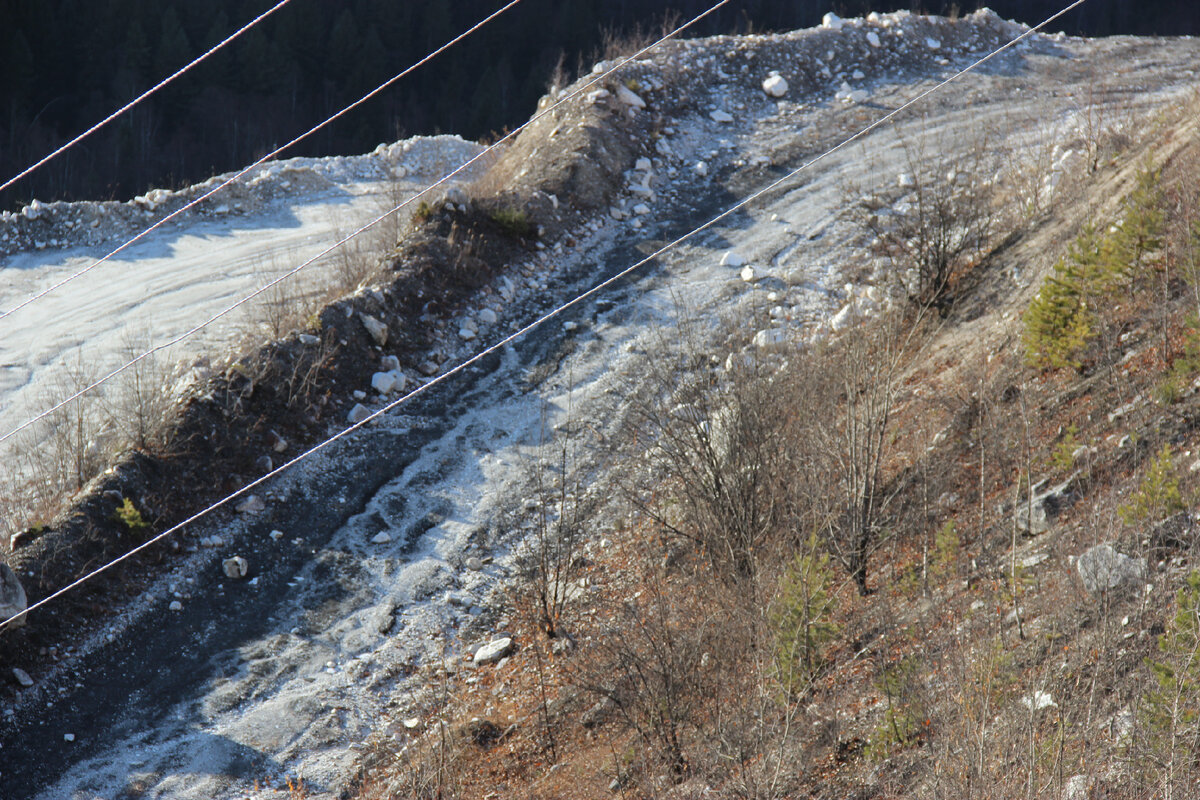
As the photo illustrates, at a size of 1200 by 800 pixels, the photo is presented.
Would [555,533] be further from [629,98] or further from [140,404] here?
[629,98]

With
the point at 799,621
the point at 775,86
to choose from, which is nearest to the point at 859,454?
the point at 799,621

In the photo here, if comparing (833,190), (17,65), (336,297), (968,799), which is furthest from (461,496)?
(17,65)

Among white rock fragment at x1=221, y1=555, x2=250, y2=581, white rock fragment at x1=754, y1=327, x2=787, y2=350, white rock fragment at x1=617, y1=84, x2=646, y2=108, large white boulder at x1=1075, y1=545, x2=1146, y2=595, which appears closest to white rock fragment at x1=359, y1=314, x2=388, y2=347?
white rock fragment at x1=221, y1=555, x2=250, y2=581

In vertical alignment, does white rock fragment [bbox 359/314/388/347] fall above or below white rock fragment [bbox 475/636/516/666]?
above

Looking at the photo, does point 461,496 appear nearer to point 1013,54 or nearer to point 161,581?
point 161,581

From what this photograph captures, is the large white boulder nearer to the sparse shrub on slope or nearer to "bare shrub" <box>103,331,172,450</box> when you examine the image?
the sparse shrub on slope

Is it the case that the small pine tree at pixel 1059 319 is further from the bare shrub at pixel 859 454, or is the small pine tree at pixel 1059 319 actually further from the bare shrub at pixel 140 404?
the bare shrub at pixel 140 404

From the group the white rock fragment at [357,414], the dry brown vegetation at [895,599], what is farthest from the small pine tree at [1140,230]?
the white rock fragment at [357,414]
